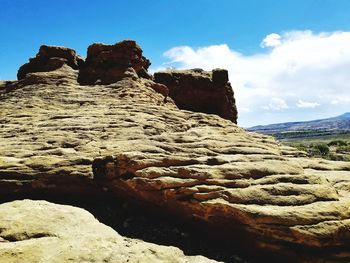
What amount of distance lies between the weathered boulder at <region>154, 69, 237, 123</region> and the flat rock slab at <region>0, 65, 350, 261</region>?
1821cm

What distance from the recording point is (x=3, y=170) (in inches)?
670

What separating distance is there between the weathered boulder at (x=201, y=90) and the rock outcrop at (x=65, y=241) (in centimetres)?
2767

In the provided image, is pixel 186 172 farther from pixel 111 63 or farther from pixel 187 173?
pixel 111 63

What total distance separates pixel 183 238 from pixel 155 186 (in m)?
2.51

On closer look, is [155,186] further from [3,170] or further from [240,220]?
[3,170]

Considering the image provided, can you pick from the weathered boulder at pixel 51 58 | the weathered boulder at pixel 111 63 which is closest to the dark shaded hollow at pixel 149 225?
the weathered boulder at pixel 111 63

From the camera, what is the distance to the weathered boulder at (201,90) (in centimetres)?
4212

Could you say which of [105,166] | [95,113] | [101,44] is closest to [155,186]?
[105,166]

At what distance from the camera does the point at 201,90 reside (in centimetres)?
4359

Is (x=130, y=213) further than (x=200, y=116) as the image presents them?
No

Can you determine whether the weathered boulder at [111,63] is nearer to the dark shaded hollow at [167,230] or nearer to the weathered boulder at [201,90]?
the weathered boulder at [201,90]

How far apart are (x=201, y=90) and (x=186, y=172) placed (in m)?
28.6

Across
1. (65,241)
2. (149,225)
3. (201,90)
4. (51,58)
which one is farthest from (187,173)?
(201,90)

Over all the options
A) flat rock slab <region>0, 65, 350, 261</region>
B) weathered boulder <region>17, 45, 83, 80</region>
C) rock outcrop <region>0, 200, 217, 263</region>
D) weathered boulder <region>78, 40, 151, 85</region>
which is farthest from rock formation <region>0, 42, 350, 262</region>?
weathered boulder <region>17, 45, 83, 80</region>
